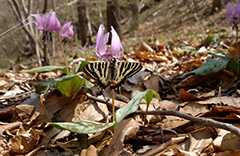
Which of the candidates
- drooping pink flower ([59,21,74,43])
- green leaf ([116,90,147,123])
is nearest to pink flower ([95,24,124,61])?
green leaf ([116,90,147,123])

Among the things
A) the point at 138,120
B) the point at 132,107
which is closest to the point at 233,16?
the point at 138,120

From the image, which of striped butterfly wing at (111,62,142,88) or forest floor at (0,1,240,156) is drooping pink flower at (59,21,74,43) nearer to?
forest floor at (0,1,240,156)

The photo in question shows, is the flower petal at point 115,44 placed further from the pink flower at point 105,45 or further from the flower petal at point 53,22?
the flower petal at point 53,22

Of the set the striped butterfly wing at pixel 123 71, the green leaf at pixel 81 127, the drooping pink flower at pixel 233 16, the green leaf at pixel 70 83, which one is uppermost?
the drooping pink flower at pixel 233 16

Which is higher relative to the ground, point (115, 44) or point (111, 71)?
point (115, 44)

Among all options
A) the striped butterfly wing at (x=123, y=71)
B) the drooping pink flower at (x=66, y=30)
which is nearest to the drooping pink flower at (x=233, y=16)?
the striped butterfly wing at (x=123, y=71)

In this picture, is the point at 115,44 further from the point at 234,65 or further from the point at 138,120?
the point at 234,65

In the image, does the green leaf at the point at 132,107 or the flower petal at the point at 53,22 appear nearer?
the green leaf at the point at 132,107

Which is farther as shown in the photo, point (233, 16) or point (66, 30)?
point (66, 30)
